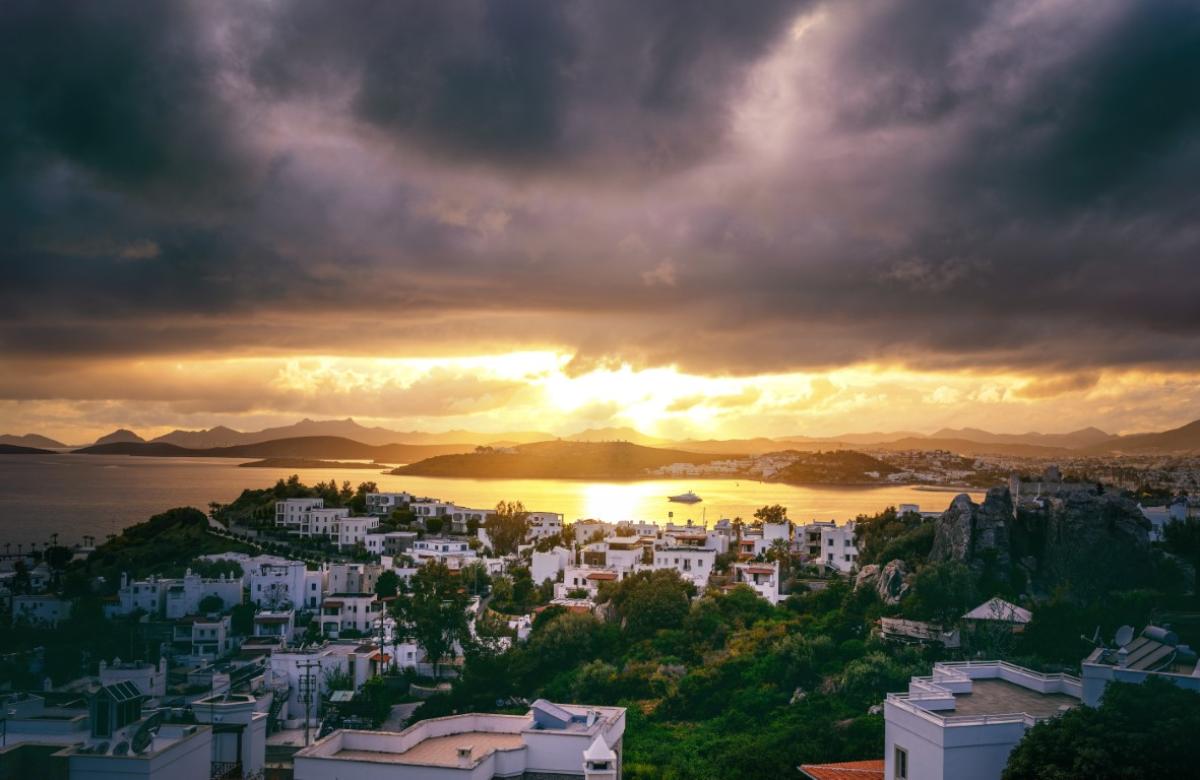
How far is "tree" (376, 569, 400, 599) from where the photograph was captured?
2477 centimetres

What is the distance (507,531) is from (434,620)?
14239 millimetres

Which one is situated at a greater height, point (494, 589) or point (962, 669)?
point (962, 669)

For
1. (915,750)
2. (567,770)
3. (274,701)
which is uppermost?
(915,750)

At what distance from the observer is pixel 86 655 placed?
1952 centimetres

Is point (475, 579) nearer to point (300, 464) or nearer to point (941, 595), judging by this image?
point (941, 595)

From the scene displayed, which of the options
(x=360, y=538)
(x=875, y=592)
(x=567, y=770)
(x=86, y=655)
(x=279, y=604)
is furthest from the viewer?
(x=360, y=538)

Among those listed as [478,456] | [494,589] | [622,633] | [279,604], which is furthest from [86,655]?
[478,456]

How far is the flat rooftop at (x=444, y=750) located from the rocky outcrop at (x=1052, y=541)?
11101 millimetres

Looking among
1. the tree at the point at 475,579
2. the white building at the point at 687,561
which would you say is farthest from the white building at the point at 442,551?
the white building at the point at 687,561

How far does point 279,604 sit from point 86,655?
4.96m

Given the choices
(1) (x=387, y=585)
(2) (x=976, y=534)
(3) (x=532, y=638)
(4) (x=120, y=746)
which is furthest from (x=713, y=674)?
(1) (x=387, y=585)

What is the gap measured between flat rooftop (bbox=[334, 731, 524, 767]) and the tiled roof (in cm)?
263

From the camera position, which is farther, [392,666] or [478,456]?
[478,456]

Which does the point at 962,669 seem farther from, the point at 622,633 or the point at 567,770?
the point at 622,633
